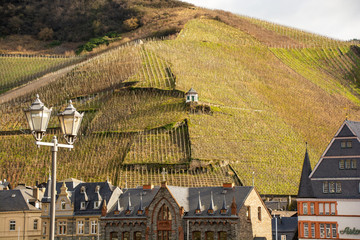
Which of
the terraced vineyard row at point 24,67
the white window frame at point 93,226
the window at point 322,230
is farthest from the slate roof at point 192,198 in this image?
the terraced vineyard row at point 24,67

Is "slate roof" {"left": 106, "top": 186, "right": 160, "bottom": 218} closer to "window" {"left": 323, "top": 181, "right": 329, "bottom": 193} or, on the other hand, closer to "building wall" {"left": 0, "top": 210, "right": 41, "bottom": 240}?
"building wall" {"left": 0, "top": 210, "right": 41, "bottom": 240}

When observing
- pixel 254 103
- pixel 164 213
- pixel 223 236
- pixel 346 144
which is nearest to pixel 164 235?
pixel 164 213

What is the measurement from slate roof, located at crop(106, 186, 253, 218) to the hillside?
21.3 metres

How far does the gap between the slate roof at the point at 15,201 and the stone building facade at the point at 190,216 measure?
13.0 metres

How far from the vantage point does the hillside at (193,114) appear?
320ft

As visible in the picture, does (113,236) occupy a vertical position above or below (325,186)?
below

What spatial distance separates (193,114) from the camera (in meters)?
110

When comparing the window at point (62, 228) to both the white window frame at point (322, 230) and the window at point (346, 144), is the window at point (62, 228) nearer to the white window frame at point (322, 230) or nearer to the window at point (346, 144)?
the white window frame at point (322, 230)

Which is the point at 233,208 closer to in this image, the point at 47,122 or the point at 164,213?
the point at 164,213

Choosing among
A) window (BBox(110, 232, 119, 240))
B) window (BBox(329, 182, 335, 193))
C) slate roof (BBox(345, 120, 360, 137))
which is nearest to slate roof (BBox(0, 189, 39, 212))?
window (BBox(110, 232, 119, 240))

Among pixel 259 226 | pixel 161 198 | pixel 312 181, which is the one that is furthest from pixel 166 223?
pixel 312 181

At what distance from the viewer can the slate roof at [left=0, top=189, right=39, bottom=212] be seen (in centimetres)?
7606

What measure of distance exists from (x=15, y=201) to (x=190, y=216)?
2459 centimetres

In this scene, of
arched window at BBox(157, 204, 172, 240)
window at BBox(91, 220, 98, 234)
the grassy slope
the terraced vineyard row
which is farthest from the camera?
the terraced vineyard row
